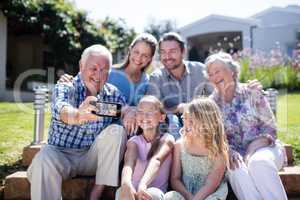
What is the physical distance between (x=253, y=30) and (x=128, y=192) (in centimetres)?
1666

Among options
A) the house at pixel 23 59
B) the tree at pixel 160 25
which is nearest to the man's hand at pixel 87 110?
the house at pixel 23 59

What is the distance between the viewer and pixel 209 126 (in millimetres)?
2564

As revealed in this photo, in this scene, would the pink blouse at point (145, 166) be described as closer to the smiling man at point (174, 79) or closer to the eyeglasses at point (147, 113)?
the eyeglasses at point (147, 113)

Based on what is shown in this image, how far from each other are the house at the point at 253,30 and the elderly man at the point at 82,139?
45.8ft

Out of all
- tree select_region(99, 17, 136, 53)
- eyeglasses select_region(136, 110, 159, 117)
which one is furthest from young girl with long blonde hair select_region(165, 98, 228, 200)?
tree select_region(99, 17, 136, 53)

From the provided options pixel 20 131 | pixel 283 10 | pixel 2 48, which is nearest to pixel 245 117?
pixel 20 131

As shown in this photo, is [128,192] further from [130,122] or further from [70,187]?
[70,187]

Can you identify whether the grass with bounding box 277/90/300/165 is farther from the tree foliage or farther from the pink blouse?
the tree foliage

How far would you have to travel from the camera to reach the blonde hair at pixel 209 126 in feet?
8.39

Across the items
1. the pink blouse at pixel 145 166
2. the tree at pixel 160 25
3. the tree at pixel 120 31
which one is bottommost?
the pink blouse at pixel 145 166

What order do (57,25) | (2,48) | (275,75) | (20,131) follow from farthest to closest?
(57,25) → (2,48) → (275,75) → (20,131)

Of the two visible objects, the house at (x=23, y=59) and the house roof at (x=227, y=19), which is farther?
the house roof at (x=227, y=19)

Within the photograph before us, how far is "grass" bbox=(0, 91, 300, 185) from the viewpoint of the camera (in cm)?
357

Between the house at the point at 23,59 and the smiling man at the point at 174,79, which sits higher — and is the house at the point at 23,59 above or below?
above
